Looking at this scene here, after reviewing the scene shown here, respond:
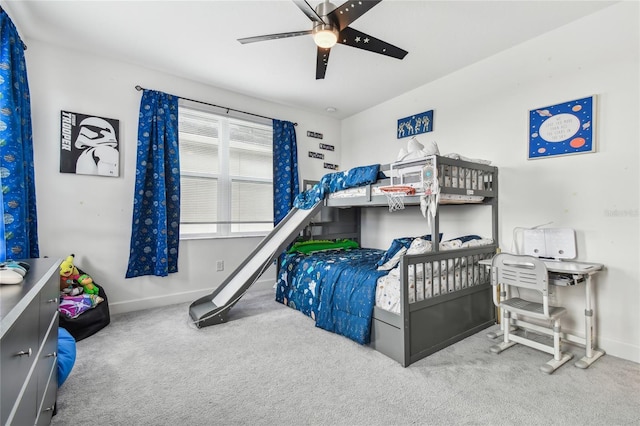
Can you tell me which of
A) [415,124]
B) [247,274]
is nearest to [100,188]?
[247,274]

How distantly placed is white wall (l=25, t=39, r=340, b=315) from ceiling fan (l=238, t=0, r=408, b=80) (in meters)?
1.88

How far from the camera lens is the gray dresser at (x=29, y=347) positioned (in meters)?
0.75

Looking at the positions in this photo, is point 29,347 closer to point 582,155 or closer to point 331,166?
point 582,155

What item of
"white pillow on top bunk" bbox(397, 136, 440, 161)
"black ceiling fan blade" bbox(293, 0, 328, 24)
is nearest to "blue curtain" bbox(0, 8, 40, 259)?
"black ceiling fan blade" bbox(293, 0, 328, 24)

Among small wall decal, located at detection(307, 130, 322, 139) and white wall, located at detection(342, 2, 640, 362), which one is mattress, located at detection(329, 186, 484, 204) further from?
small wall decal, located at detection(307, 130, 322, 139)

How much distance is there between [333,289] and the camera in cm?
276

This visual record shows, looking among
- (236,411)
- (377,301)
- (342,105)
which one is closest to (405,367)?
(377,301)

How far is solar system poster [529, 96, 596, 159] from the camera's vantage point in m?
2.43

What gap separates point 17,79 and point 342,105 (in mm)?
3446

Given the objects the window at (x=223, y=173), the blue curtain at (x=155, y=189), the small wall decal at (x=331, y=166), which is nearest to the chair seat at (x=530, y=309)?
the window at (x=223, y=173)

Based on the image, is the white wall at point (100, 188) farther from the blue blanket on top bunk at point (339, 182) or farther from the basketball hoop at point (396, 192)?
the basketball hoop at point (396, 192)

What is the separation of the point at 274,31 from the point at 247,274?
2.36m

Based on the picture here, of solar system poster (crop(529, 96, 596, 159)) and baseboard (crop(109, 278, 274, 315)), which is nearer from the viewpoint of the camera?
solar system poster (crop(529, 96, 596, 159))

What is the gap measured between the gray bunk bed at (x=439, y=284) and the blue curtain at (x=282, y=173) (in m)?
1.39
